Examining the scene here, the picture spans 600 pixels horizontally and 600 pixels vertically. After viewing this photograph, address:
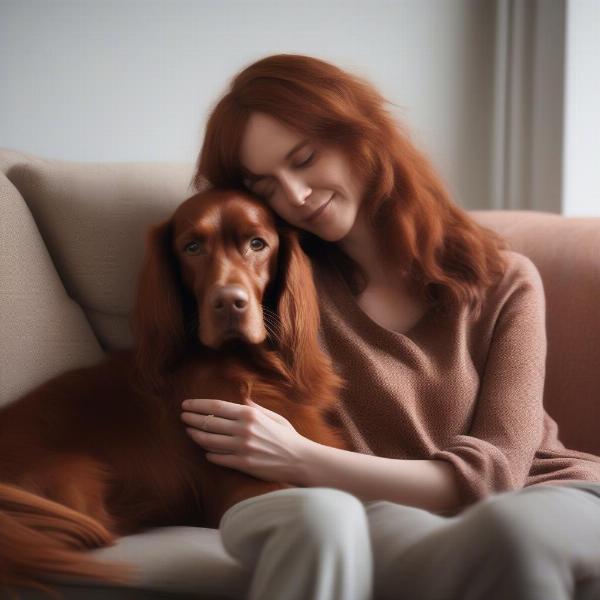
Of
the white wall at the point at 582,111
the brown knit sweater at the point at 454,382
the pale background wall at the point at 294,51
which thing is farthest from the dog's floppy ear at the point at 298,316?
the white wall at the point at 582,111

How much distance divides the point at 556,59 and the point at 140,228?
163cm

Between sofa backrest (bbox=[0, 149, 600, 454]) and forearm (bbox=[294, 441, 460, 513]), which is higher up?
sofa backrest (bbox=[0, 149, 600, 454])

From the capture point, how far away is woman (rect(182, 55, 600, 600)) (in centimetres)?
140

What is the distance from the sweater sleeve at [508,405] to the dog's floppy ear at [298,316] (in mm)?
268

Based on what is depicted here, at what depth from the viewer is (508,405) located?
1.52 meters

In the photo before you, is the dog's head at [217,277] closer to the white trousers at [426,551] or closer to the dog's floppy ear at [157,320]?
the dog's floppy ear at [157,320]

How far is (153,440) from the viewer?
57.7 inches

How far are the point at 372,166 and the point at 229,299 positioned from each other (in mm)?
465

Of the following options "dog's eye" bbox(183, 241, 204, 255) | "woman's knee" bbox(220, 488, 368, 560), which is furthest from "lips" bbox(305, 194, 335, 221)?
"woman's knee" bbox(220, 488, 368, 560)

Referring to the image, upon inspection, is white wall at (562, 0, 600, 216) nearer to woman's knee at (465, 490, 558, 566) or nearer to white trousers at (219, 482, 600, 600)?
white trousers at (219, 482, 600, 600)

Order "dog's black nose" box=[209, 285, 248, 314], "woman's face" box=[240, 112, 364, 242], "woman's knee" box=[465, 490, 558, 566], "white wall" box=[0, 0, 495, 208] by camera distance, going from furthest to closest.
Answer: "white wall" box=[0, 0, 495, 208] → "woman's face" box=[240, 112, 364, 242] → "dog's black nose" box=[209, 285, 248, 314] → "woman's knee" box=[465, 490, 558, 566]

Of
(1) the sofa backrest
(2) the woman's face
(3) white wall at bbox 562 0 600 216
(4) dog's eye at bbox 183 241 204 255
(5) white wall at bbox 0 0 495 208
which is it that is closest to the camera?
(4) dog's eye at bbox 183 241 204 255

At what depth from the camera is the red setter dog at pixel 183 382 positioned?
1.40 m

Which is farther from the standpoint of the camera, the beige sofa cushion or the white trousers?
the beige sofa cushion
